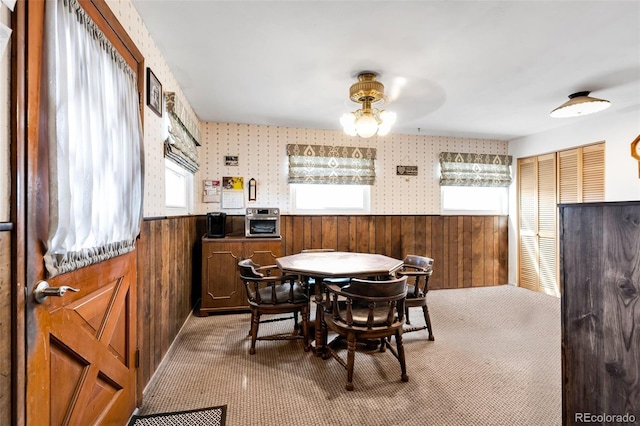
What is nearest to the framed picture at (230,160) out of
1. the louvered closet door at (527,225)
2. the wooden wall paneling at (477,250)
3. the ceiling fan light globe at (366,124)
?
the ceiling fan light globe at (366,124)

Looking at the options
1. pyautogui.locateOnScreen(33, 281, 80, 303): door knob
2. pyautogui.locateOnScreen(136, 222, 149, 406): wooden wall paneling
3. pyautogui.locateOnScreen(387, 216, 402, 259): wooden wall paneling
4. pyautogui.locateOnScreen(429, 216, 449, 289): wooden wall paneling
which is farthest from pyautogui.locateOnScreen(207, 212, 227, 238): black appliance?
pyautogui.locateOnScreen(429, 216, 449, 289): wooden wall paneling

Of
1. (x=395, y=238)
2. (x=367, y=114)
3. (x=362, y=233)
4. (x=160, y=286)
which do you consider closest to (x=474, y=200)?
(x=395, y=238)

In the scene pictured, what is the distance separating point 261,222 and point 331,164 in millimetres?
1370

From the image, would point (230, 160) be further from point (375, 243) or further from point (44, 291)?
point (44, 291)

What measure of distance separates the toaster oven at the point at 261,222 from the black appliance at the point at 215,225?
0.28m

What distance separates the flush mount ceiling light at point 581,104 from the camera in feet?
9.61

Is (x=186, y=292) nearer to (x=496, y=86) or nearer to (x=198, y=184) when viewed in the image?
(x=198, y=184)

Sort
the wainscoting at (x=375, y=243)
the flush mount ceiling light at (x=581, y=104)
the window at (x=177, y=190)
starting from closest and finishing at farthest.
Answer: the wainscoting at (x=375, y=243), the window at (x=177, y=190), the flush mount ceiling light at (x=581, y=104)

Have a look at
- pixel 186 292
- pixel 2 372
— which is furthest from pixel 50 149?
pixel 186 292

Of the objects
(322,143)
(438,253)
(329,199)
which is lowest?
(438,253)

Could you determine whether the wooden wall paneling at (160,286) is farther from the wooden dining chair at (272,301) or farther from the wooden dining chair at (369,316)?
the wooden dining chair at (369,316)

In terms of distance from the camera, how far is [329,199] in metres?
4.46

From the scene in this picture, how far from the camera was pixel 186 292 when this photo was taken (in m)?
3.18

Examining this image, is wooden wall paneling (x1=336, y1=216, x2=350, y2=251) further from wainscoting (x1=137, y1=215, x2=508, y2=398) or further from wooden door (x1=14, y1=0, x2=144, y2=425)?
wooden door (x1=14, y1=0, x2=144, y2=425)
